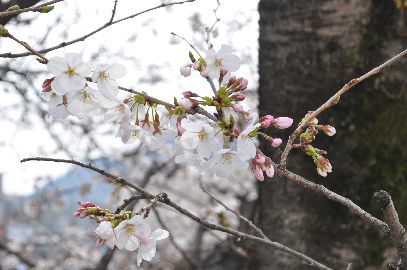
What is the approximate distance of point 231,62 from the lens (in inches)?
50.0

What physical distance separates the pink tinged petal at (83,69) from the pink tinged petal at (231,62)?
0.31 meters

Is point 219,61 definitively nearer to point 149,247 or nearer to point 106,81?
point 106,81

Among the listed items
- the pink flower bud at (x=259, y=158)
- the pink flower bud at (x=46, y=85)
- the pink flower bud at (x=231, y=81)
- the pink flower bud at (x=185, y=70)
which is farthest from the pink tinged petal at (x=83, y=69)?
the pink flower bud at (x=259, y=158)

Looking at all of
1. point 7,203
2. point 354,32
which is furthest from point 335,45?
point 7,203

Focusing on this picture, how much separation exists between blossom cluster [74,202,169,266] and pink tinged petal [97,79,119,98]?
25 centimetres

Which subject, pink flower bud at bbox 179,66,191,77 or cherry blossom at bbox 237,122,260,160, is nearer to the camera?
cherry blossom at bbox 237,122,260,160

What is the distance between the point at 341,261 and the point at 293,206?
32cm

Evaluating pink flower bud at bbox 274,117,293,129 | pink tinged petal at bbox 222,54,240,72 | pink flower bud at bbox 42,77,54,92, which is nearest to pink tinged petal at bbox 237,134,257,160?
pink flower bud at bbox 274,117,293,129

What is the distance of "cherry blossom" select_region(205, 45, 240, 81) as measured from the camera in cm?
122

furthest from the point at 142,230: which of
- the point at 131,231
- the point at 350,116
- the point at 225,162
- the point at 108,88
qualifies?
the point at 350,116

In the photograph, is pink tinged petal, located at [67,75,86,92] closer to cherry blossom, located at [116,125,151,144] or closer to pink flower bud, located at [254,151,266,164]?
cherry blossom, located at [116,125,151,144]

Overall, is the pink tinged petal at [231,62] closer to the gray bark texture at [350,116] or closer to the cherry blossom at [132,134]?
the cherry blossom at [132,134]

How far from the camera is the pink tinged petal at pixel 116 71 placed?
48.1 inches

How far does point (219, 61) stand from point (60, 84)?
37 cm
